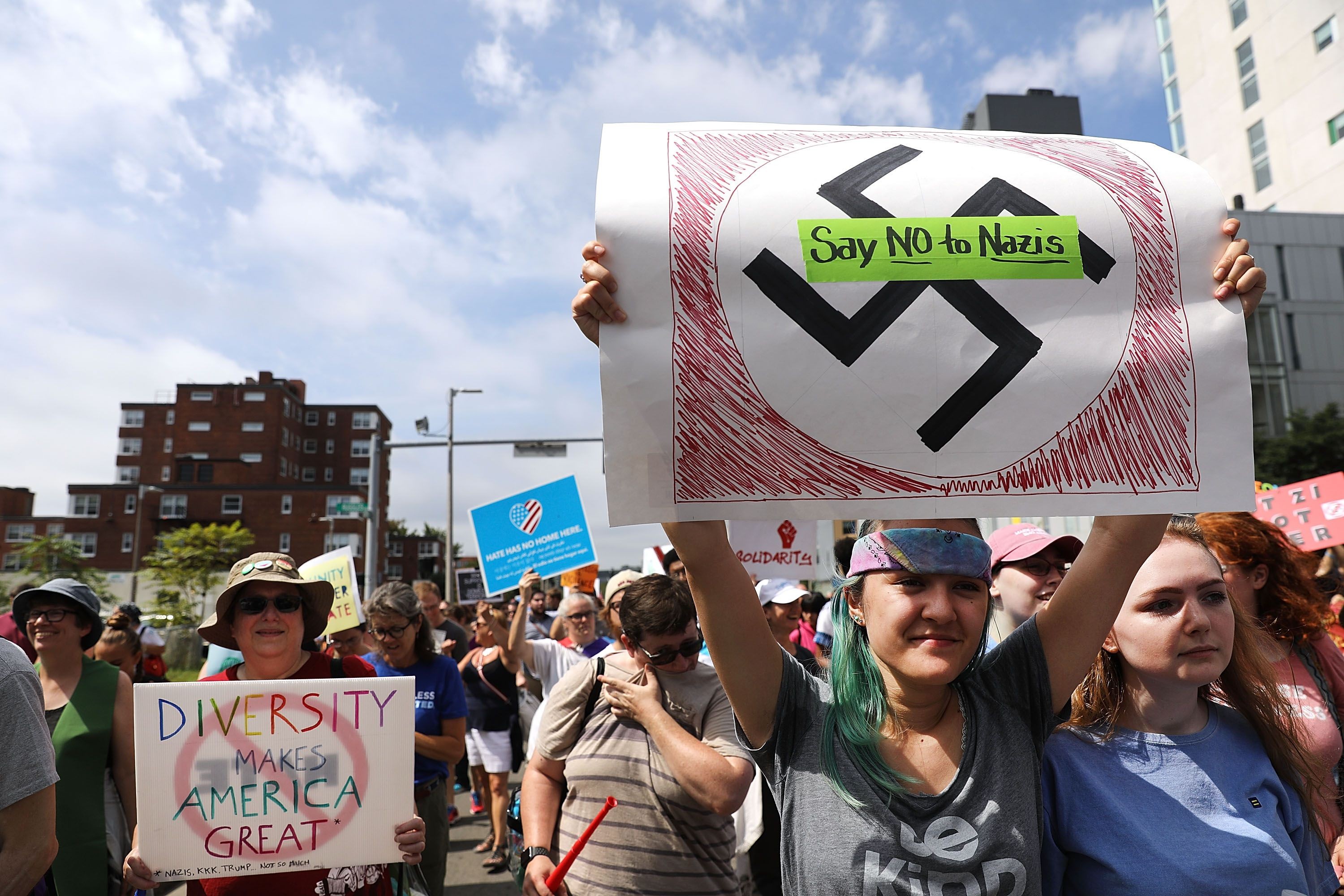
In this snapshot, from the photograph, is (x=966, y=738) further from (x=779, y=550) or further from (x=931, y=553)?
(x=779, y=550)

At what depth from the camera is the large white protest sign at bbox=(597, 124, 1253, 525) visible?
1.72 meters

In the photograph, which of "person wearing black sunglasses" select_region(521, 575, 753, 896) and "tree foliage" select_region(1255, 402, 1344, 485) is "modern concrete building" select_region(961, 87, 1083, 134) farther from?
"person wearing black sunglasses" select_region(521, 575, 753, 896)

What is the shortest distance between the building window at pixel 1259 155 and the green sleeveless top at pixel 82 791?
4769cm

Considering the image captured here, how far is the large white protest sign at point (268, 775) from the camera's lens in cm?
238

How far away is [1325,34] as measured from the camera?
3534 centimetres

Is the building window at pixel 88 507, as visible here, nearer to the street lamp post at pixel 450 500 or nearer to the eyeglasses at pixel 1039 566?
the street lamp post at pixel 450 500

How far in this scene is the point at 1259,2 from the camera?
3891cm

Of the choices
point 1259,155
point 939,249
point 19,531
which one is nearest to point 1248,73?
point 1259,155

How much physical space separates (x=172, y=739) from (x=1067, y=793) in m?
2.25

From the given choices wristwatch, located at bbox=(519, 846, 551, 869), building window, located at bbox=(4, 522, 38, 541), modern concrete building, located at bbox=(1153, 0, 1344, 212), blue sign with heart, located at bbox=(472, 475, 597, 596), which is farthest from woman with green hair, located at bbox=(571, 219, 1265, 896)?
building window, located at bbox=(4, 522, 38, 541)

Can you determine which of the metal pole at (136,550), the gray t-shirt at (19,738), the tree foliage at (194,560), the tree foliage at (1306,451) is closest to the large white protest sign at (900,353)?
the gray t-shirt at (19,738)

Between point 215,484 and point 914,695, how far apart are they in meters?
76.2

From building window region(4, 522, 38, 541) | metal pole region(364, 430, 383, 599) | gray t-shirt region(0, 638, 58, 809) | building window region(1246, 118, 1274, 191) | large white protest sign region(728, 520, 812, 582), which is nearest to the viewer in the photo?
gray t-shirt region(0, 638, 58, 809)

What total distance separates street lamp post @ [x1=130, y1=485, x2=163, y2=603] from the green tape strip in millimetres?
59085
